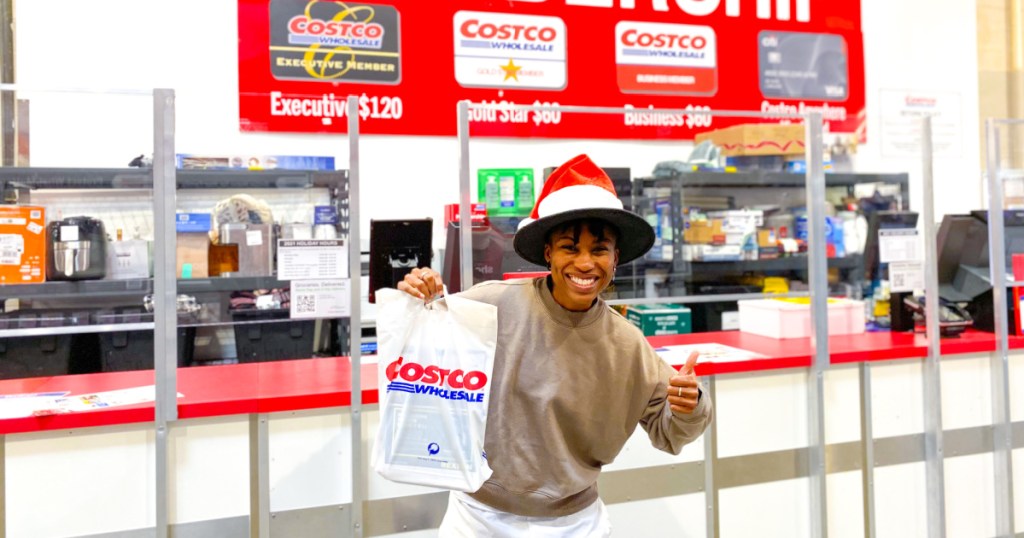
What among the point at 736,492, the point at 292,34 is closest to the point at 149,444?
the point at 736,492

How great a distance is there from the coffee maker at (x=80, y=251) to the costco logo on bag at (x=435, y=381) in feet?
4.45

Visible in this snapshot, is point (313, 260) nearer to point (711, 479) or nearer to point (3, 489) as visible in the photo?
point (3, 489)

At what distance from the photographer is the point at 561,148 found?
556cm

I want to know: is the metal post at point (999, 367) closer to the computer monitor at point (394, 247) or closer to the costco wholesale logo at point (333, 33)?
the computer monitor at point (394, 247)

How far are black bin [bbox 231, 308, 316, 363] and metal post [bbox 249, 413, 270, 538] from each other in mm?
439

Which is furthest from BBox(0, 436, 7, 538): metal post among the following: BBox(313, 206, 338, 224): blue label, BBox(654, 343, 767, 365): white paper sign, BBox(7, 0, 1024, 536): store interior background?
BBox(654, 343, 767, 365): white paper sign

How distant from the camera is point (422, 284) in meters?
1.71

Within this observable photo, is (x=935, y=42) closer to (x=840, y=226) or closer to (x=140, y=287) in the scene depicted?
(x=840, y=226)

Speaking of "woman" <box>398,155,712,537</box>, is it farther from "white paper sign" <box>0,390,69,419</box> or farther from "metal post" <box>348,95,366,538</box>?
"white paper sign" <box>0,390,69,419</box>

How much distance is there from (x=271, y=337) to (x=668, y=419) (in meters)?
1.67

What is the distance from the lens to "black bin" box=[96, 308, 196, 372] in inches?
99.0

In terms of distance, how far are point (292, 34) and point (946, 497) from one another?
442 centimetres

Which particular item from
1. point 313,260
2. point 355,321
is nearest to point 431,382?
point 355,321

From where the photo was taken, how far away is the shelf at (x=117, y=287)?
7.79 ft
